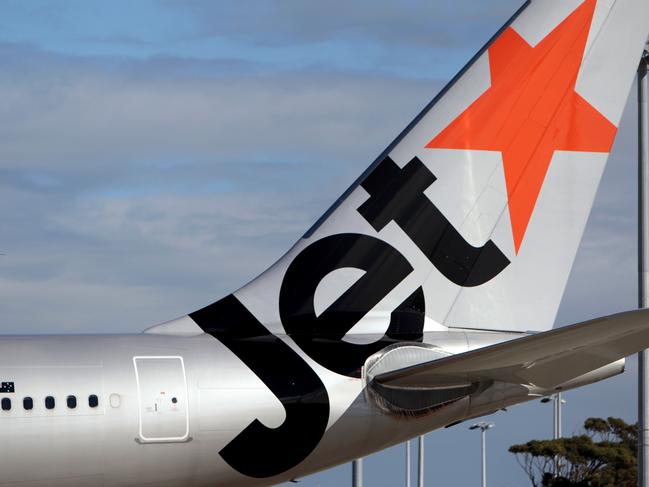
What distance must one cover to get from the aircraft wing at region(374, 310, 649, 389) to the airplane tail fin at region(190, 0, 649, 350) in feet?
4.70

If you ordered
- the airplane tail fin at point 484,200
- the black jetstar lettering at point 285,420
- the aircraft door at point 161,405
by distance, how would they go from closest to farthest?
1. the aircraft door at point 161,405
2. the black jetstar lettering at point 285,420
3. the airplane tail fin at point 484,200

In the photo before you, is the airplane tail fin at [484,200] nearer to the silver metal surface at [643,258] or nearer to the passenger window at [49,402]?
the passenger window at [49,402]

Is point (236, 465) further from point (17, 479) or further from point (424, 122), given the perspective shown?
point (424, 122)

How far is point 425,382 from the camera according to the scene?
45.9ft

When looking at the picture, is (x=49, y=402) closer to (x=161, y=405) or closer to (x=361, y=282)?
(x=161, y=405)

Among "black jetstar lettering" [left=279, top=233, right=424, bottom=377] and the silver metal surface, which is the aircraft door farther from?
the silver metal surface

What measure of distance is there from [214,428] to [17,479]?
2.18 metres

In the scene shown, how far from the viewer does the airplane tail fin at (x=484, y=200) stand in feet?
50.4

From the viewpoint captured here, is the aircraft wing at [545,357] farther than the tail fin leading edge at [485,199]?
No

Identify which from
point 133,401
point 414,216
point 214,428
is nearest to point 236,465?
point 214,428

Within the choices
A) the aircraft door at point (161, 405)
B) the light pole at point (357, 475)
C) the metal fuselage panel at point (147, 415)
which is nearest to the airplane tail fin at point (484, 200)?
the metal fuselage panel at point (147, 415)

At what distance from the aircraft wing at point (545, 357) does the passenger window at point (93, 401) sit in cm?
325

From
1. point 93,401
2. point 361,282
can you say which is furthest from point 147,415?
point 361,282

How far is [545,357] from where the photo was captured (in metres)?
12.8
